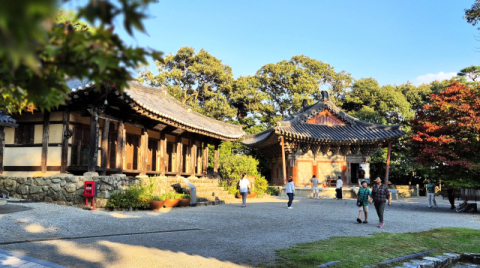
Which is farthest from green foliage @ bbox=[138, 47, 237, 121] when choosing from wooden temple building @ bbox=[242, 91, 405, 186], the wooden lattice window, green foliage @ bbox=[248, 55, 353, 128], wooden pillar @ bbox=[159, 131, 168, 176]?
the wooden lattice window

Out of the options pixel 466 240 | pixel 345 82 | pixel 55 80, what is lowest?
pixel 466 240

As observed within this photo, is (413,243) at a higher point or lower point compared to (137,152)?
lower

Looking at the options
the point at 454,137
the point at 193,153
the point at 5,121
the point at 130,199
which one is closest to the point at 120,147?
the point at 130,199

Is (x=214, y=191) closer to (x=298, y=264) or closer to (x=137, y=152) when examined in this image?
(x=137, y=152)

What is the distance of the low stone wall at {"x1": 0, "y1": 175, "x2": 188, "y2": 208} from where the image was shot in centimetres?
1389

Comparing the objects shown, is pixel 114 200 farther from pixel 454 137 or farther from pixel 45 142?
pixel 454 137

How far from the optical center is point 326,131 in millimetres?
30812

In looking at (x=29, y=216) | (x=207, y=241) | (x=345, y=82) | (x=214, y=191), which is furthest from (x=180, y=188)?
(x=345, y=82)

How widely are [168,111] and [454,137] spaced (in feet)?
45.4

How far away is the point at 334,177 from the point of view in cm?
3041

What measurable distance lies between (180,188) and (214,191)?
312cm

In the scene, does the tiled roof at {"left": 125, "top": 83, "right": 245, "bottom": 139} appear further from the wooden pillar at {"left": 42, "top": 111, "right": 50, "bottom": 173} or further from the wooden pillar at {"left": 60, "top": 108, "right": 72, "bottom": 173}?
the wooden pillar at {"left": 42, "top": 111, "right": 50, "bottom": 173}

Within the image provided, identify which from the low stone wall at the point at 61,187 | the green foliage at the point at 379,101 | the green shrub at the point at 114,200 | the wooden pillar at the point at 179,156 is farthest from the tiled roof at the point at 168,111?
the green foliage at the point at 379,101

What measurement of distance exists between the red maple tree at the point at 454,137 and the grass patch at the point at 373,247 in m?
7.56
